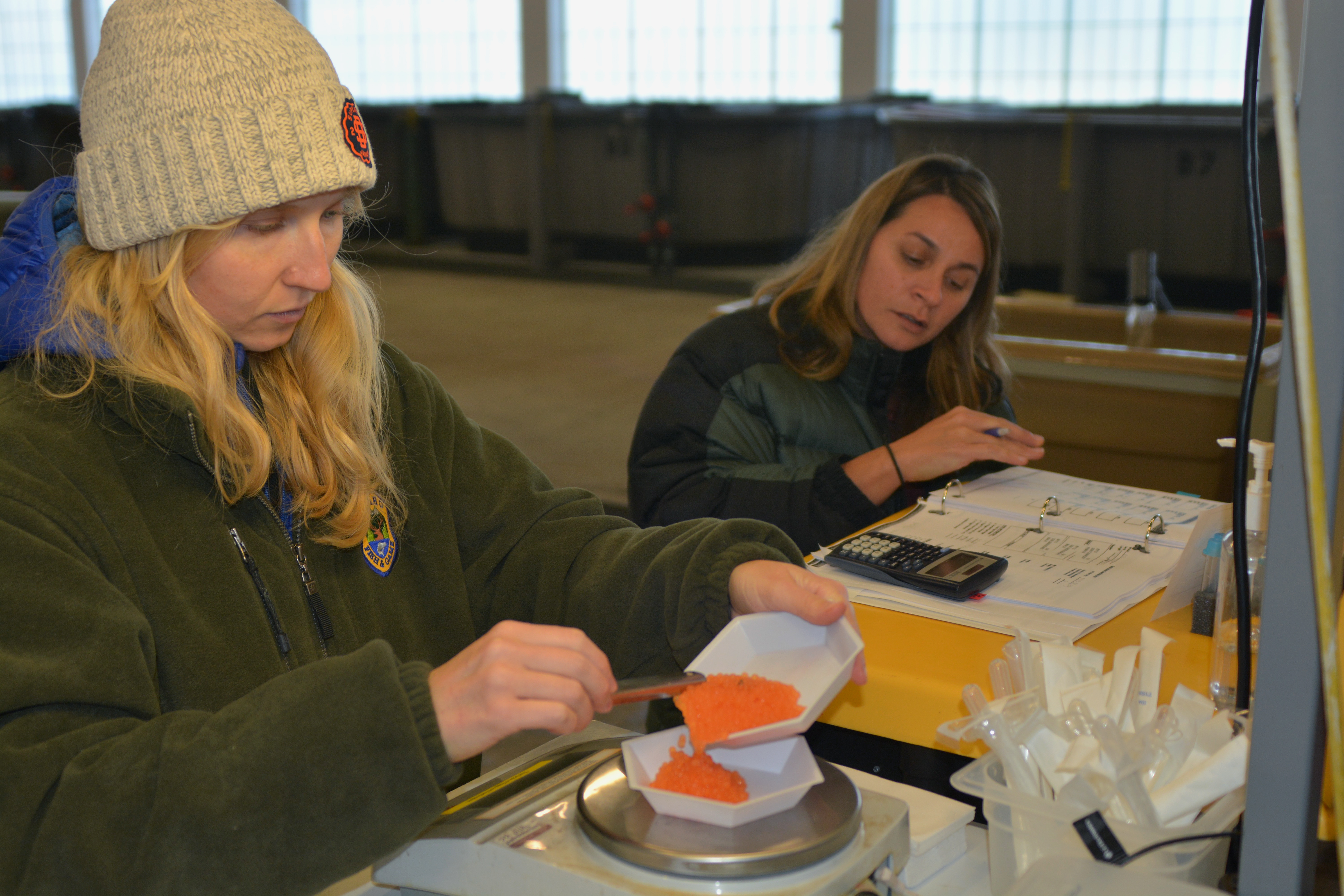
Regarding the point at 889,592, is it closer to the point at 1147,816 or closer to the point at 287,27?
the point at 1147,816

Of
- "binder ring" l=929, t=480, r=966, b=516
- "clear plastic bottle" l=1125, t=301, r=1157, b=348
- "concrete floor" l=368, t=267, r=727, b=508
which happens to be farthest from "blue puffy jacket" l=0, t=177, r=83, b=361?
"concrete floor" l=368, t=267, r=727, b=508

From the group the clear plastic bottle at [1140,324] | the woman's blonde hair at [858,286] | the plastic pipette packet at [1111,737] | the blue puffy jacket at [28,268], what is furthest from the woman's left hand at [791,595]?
the clear plastic bottle at [1140,324]

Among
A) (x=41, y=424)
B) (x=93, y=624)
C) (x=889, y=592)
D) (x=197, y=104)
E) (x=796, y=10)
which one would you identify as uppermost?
(x=796, y=10)

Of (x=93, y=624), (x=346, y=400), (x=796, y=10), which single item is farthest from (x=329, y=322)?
(x=796, y=10)

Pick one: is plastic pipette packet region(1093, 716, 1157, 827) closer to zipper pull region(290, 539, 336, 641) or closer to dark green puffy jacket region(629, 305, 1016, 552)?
zipper pull region(290, 539, 336, 641)

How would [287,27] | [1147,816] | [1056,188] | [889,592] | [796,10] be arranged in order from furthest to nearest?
[796,10] → [1056,188] → [889,592] → [287,27] → [1147,816]

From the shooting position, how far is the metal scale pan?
694 millimetres

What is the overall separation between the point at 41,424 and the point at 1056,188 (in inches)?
221

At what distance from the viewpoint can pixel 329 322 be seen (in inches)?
44.4

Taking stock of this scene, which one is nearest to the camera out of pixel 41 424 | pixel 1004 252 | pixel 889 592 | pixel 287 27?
pixel 41 424

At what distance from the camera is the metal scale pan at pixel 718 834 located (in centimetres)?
69

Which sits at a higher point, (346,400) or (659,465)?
(346,400)

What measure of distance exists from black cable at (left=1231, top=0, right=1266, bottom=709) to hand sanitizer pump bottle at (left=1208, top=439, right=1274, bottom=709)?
0.65 feet

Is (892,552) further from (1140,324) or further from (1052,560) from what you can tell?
(1140,324)
